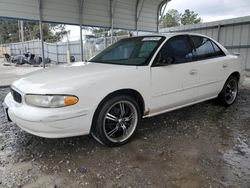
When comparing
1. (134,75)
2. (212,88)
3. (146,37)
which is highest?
(146,37)

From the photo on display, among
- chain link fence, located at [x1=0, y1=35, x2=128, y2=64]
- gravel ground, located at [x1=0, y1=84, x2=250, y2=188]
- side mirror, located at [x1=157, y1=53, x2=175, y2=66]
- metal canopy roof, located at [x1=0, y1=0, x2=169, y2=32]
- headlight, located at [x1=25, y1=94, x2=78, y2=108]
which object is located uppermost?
metal canopy roof, located at [x1=0, y1=0, x2=169, y2=32]

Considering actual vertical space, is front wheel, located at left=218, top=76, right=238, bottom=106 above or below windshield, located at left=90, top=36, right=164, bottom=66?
below

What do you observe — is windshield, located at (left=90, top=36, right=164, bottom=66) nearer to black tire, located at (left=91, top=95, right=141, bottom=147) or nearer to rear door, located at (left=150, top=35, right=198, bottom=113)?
rear door, located at (left=150, top=35, right=198, bottom=113)

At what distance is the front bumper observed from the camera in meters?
2.25

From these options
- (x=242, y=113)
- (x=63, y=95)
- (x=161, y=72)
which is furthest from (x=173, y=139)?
(x=242, y=113)

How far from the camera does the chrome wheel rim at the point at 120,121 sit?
8.93 ft

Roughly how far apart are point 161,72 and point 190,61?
2.38ft

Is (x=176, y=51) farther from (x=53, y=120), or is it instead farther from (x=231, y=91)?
(x=53, y=120)

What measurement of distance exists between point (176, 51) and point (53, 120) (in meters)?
2.15

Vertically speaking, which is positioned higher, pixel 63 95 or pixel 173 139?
pixel 63 95

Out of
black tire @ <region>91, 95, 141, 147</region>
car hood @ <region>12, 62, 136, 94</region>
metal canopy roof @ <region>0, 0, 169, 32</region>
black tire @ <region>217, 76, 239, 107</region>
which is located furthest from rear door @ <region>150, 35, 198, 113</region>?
metal canopy roof @ <region>0, 0, 169, 32</region>

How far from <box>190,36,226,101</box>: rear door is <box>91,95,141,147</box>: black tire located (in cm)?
143

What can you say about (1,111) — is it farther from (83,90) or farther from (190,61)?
(190,61)

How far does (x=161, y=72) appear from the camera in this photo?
9.99ft
